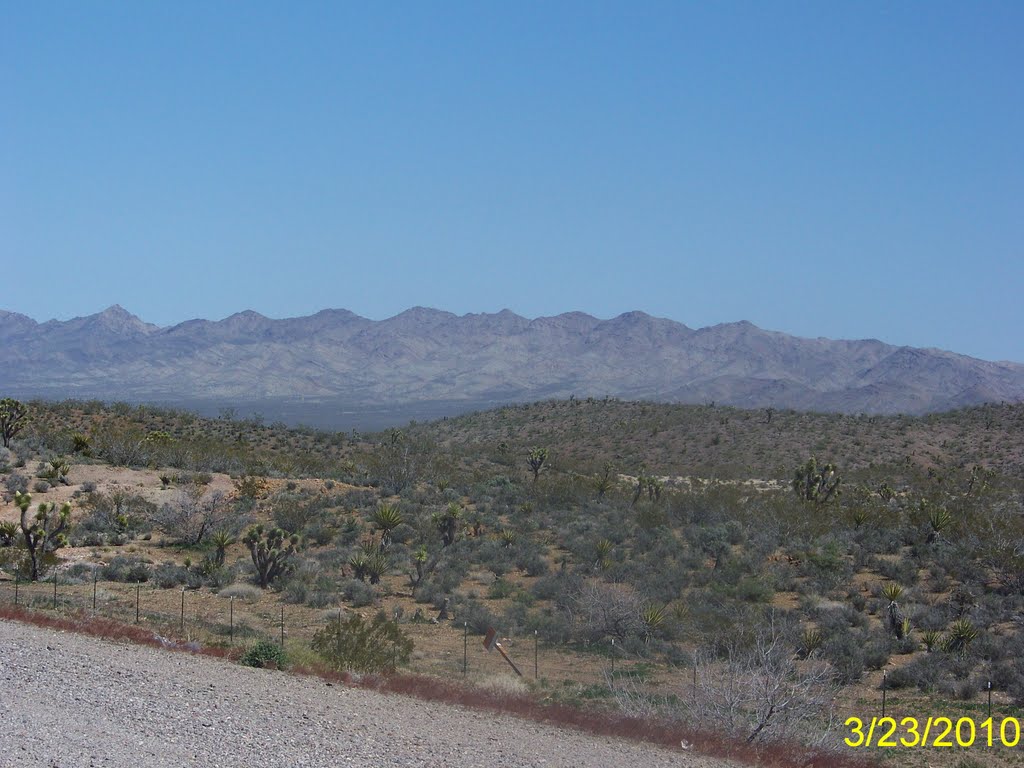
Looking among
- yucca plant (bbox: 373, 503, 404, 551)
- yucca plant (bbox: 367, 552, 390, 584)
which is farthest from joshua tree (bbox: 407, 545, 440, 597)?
yucca plant (bbox: 373, 503, 404, 551)

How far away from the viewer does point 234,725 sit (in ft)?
43.2

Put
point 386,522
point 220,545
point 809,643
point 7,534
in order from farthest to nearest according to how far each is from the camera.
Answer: point 386,522 → point 220,545 → point 7,534 → point 809,643

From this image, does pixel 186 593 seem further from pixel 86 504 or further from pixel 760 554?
pixel 760 554

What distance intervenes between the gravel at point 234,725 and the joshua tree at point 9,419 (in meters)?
36.8

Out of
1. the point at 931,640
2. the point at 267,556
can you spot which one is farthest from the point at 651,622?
the point at 267,556

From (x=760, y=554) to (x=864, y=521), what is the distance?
7512 millimetres

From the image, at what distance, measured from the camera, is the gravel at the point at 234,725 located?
1198 cm

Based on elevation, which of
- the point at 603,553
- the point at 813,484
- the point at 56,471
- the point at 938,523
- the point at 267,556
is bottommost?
the point at 603,553

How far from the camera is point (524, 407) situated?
352 ft

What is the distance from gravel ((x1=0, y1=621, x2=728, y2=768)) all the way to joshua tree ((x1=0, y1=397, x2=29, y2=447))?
121ft

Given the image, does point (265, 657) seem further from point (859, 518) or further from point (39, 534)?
point (859, 518)

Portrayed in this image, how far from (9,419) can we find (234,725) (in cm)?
4208

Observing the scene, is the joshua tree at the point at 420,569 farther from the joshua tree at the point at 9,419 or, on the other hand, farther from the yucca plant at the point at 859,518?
the joshua tree at the point at 9,419

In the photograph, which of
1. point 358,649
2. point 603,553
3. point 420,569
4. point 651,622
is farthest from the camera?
point 603,553
